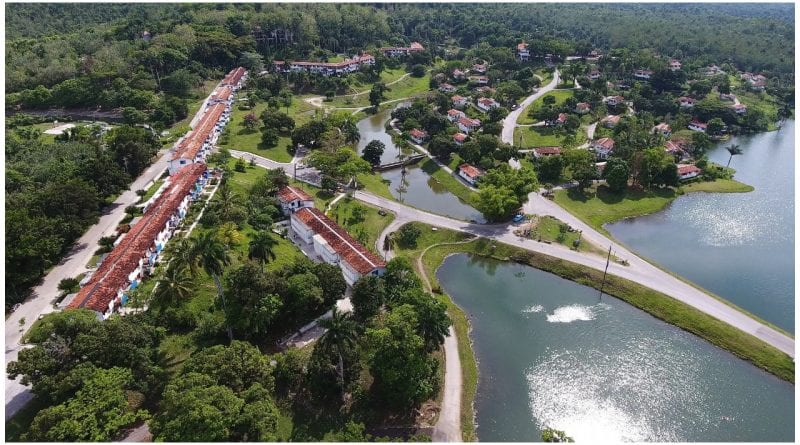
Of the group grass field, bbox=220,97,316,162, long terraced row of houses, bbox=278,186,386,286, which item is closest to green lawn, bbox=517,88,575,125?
grass field, bbox=220,97,316,162

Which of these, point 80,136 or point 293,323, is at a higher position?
point 80,136

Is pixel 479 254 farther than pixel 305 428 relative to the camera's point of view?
Yes

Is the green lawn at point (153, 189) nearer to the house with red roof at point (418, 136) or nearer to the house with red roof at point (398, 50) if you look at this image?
the house with red roof at point (418, 136)

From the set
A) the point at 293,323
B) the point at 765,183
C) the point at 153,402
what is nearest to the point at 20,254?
the point at 153,402

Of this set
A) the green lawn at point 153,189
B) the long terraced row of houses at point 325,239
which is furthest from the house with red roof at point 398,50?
the long terraced row of houses at point 325,239

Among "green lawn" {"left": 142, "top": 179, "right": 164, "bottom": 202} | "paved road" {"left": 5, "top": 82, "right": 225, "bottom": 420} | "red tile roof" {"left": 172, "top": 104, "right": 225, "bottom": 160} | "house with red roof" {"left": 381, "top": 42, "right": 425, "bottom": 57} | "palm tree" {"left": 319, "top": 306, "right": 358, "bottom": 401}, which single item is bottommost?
"house with red roof" {"left": 381, "top": 42, "right": 425, "bottom": 57}

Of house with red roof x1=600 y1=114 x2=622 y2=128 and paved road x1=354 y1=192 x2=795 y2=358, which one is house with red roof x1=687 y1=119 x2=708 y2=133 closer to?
house with red roof x1=600 y1=114 x2=622 y2=128

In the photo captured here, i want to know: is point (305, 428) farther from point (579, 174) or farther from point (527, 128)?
point (527, 128)

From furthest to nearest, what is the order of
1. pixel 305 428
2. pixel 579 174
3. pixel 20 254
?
1. pixel 579 174
2. pixel 20 254
3. pixel 305 428
